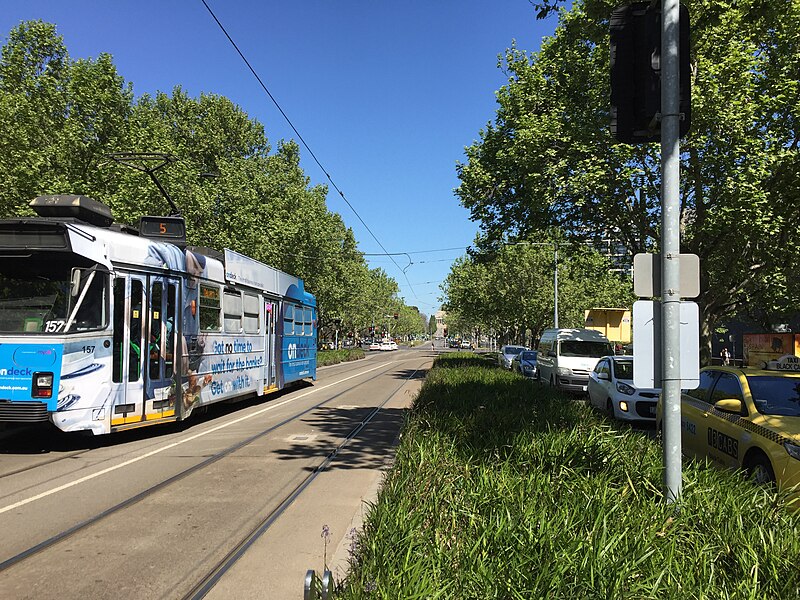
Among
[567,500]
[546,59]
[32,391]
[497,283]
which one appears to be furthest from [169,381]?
[497,283]

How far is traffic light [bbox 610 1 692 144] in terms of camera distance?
14.4 ft

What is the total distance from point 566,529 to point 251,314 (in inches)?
440

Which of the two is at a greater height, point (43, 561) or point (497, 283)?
point (497, 283)

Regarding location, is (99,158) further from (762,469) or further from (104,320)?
(762,469)

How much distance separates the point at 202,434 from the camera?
10.2 meters

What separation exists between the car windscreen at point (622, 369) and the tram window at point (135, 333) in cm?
960

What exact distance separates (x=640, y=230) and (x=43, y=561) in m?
17.1

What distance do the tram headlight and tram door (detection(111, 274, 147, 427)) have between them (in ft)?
2.87

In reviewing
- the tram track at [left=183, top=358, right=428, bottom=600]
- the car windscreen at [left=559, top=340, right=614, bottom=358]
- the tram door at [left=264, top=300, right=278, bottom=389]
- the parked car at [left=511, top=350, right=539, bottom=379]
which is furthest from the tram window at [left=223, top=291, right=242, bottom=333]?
the parked car at [left=511, top=350, right=539, bottom=379]

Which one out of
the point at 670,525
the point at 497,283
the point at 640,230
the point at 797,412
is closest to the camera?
the point at 670,525

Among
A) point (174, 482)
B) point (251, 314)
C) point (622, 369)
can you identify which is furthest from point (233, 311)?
point (622, 369)

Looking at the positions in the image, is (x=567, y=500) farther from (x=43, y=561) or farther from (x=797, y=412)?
(x=43, y=561)

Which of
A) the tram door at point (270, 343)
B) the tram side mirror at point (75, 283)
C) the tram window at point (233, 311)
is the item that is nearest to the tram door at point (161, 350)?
the tram side mirror at point (75, 283)

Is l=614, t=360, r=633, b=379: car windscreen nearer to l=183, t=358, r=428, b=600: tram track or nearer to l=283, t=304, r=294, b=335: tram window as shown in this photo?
l=183, t=358, r=428, b=600: tram track
